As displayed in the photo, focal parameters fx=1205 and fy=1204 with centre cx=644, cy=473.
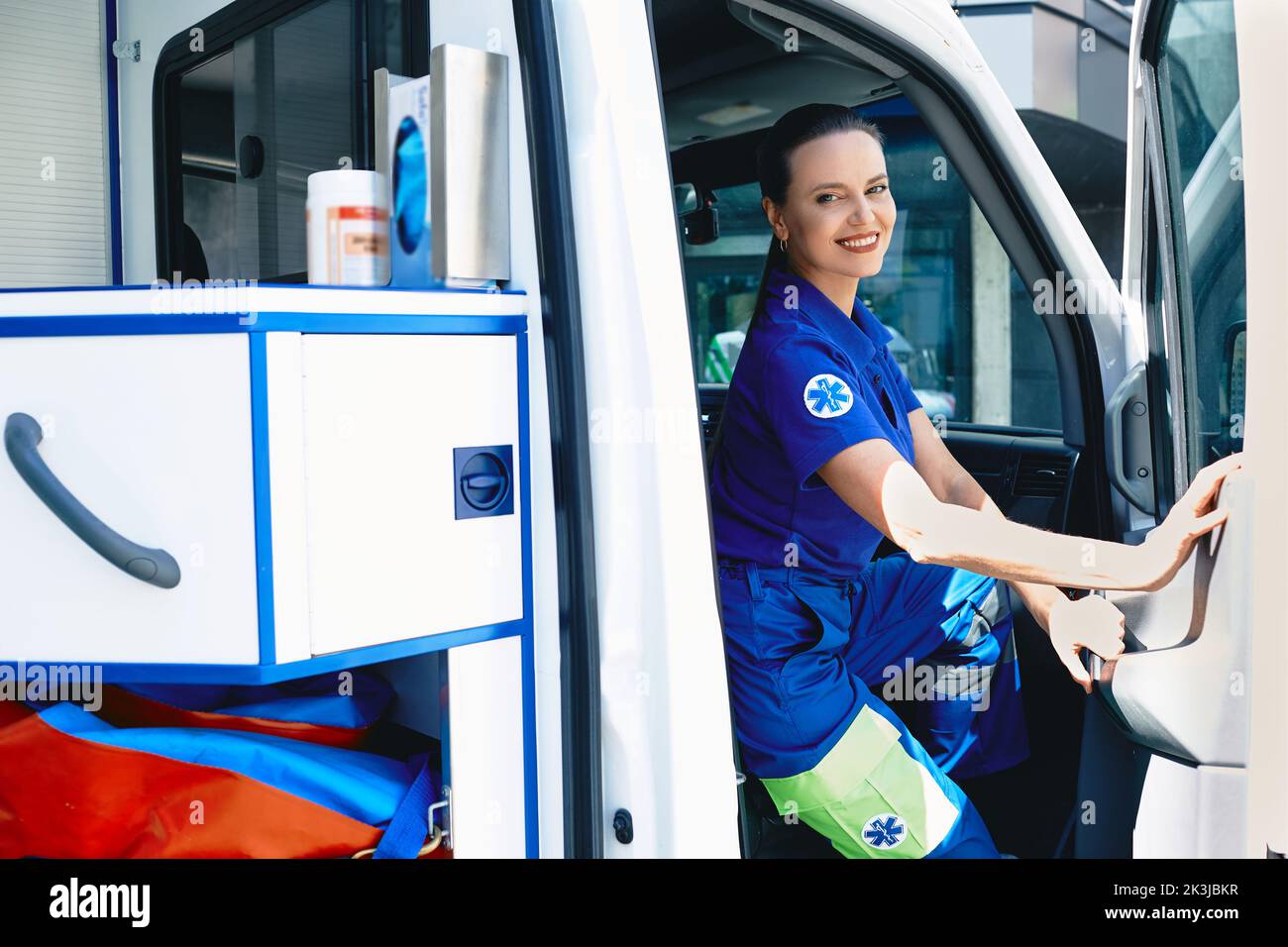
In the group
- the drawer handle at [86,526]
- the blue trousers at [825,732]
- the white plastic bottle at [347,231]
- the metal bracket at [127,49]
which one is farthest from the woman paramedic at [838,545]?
the metal bracket at [127,49]

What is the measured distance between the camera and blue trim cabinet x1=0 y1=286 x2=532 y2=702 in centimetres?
118

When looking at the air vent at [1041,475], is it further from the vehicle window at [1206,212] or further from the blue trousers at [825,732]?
the vehicle window at [1206,212]

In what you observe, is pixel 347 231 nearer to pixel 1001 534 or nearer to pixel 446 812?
pixel 446 812

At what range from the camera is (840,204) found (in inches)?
76.4

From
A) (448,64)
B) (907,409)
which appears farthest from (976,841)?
(448,64)

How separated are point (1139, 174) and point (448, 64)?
3.62 ft

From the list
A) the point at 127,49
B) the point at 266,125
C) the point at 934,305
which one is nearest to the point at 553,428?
the point at 266,125

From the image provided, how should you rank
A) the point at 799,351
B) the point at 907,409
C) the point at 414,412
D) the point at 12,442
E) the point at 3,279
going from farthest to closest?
the point at 907,409
the point at 3,279
the point at 799,351
the point at 414,412
the point at 12,442

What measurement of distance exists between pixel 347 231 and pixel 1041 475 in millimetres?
1728

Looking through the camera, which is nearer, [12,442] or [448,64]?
[12,442]

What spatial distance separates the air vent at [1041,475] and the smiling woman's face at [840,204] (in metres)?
0.84

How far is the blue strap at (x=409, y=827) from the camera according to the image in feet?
4.55
